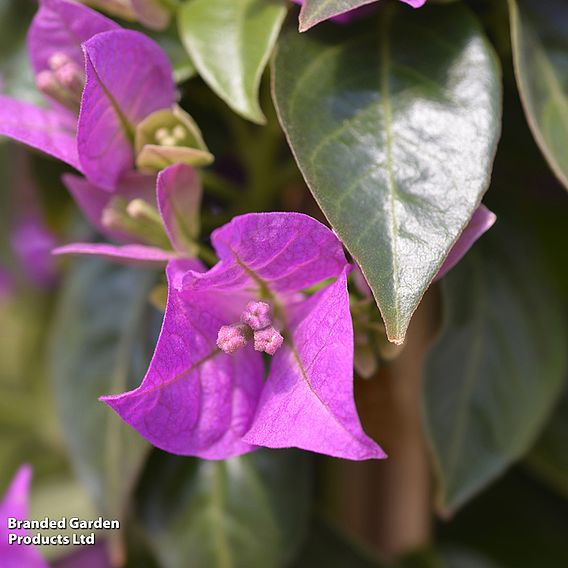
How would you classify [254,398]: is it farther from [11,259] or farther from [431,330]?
[11,259]

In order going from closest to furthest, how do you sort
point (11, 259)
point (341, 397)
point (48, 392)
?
point (341, 397), point (11, 259), point (48, 392)

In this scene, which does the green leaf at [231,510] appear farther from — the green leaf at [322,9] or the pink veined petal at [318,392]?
the green leaf at [322,9]

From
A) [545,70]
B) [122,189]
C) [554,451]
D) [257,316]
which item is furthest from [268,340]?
[554,451]

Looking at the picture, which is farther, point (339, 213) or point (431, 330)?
point (431, 330)

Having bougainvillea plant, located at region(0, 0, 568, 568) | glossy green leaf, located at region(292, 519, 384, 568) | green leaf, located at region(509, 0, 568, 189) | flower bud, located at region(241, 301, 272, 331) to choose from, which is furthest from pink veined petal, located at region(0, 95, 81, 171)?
glossy green leaf, located at region(292, 519, 384, 568)

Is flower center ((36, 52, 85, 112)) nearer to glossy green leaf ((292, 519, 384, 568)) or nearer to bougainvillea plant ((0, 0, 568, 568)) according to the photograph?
bougainvillea plant ((0, 0, 568, 568))

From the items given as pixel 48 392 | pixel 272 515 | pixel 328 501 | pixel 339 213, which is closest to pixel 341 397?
pixel 339 213

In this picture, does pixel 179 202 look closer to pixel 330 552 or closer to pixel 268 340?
pixel 268 340

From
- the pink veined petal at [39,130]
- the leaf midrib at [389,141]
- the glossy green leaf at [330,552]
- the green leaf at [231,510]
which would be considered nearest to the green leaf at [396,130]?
the leaf midrib at [389,141]
